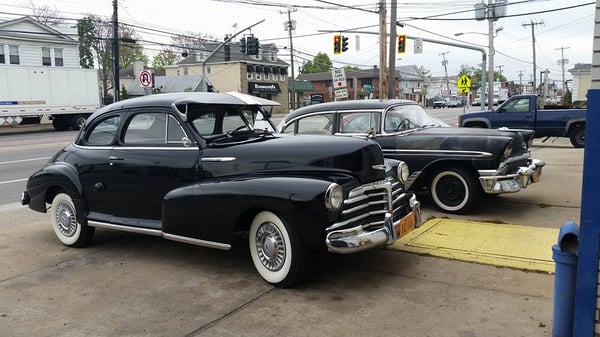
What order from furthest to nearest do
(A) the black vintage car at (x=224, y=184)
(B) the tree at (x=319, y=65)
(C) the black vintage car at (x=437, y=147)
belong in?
(B) the tree at (x=319, y=65), (C) the black vintage car at (x=437, y=147), (A) the black vintage car at (x=224, y=184)

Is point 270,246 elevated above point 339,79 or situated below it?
below

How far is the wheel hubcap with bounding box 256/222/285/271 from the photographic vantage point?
15.0 ft

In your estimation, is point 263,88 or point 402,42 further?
point 263,88

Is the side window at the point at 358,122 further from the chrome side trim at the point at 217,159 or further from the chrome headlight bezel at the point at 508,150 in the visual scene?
the chrome side trim at the point at 217,159

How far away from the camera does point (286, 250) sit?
4.46 m

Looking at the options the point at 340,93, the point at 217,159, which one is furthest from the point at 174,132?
the point at 340,93

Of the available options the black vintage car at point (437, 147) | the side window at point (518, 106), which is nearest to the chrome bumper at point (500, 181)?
the black vintage car at point (437, 147)

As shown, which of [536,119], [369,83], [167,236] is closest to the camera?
[167,236]

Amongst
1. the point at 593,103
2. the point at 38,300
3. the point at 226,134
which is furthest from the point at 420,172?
the point at 38,300

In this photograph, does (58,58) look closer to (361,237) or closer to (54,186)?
(54,186)

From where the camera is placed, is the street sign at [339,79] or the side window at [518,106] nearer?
the side window at [518,106]

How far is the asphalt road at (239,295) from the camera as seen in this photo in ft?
12.4

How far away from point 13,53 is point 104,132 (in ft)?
121

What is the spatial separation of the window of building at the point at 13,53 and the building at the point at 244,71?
2266cm
